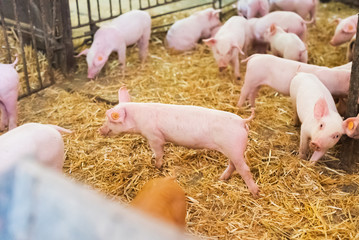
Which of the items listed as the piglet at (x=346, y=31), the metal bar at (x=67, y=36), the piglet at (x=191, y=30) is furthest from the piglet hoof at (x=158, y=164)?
the piglet at (x=346, y=31)

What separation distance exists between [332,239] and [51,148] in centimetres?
195

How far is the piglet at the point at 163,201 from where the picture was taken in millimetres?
2240

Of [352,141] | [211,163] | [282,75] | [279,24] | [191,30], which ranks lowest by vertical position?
[211,163]

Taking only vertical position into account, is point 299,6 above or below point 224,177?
above

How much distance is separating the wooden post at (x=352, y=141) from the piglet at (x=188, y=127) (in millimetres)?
904

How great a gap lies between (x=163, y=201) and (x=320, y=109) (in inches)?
72.4

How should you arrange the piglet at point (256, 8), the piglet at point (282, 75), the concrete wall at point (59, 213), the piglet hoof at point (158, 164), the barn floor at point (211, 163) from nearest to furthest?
the concrete wall at point (59, 213), the barn floor at point (211, 163), the piglet hoof at point (158, 164), the piglet at point (282, 75), the piglet at point (256, 8)

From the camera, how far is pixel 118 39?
5.67 metres

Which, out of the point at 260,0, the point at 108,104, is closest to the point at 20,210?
the point at 108,104

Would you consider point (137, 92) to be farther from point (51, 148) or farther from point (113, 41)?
point (51, 148)

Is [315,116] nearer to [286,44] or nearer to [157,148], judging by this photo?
[157,148]

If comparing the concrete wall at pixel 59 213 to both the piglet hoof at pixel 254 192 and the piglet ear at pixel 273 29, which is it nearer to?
the piglet hoof at pixel 254 192

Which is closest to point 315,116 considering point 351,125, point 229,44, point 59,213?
point 351,125

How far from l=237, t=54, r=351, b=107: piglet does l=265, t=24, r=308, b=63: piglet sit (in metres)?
0.67
